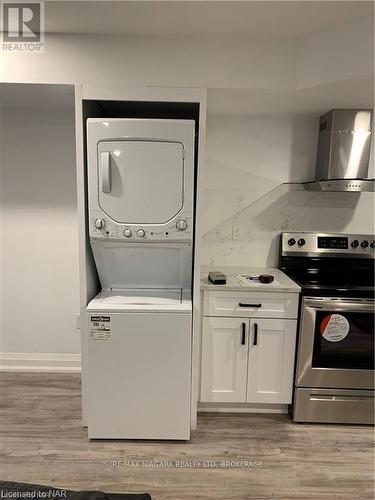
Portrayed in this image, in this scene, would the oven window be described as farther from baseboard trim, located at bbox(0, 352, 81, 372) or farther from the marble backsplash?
baseboard trim, located at bbox(0, 352, 81, 372)

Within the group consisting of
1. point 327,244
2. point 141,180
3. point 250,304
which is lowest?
point 250,304

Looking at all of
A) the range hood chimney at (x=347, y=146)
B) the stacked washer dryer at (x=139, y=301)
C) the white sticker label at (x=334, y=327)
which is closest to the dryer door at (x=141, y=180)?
the stacked washer dryer at (x=139, y=301)

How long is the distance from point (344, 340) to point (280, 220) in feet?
3.36

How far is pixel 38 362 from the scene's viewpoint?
2910 millimetres

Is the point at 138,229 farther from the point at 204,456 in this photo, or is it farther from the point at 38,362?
the point at 38,362

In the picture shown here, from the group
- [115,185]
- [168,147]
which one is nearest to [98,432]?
[115,185]

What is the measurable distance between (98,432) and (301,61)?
249 cm

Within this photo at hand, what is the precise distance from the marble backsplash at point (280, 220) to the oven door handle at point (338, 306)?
664mm

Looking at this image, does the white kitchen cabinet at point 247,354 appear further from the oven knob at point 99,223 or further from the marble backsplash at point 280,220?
the oven knob at point 99,223

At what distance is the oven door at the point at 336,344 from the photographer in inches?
85.1

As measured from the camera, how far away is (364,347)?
2213 millimetres

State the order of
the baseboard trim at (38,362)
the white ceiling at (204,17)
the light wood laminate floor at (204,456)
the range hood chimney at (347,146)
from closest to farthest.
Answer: the white ceiling at (204,17)
the light wood laminate floor at (204,456)
the range hood chimney at (347,146)
the baseboard trim at (38,362)

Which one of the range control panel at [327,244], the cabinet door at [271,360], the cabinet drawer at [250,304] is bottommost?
the cabinet door at [271,360]

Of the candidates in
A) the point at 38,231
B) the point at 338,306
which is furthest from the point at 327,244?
the point at 38,231
